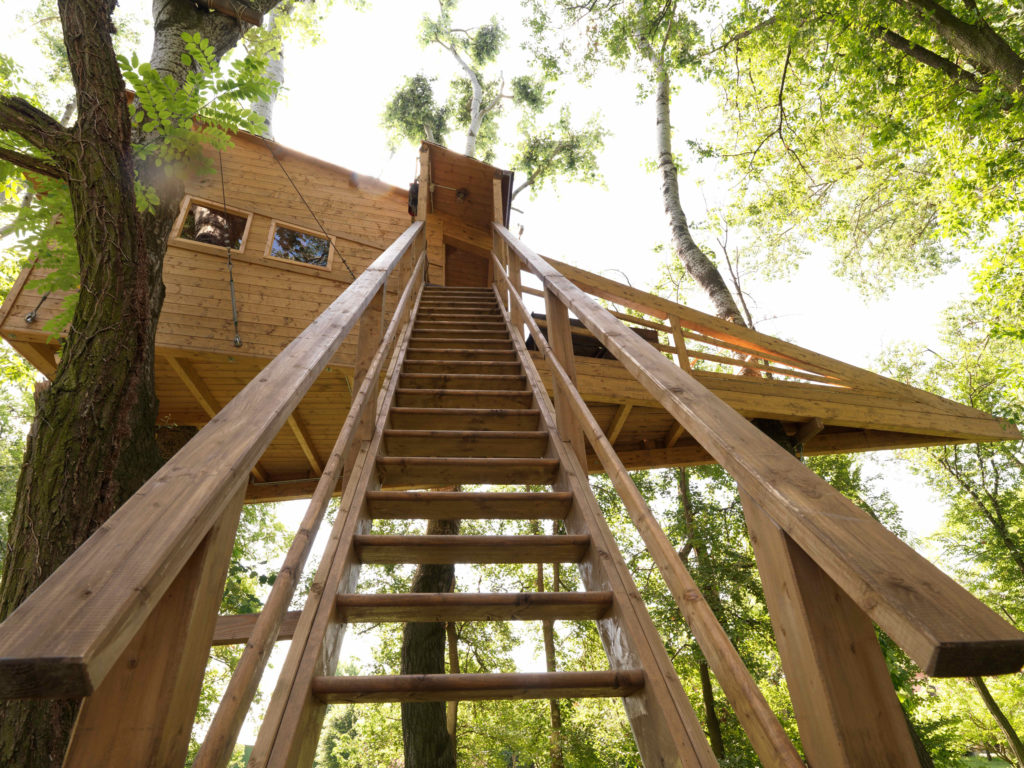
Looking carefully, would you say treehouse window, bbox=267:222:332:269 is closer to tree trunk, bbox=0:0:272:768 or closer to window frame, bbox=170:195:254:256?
window frame, bbox=170:195:254:256

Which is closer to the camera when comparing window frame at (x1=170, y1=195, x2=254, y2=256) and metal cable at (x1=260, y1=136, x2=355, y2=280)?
window frame at (x1=170, y1=195, x2=254, y2=256)

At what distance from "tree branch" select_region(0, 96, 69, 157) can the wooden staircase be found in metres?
2.29

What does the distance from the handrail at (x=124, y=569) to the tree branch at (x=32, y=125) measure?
3.09m

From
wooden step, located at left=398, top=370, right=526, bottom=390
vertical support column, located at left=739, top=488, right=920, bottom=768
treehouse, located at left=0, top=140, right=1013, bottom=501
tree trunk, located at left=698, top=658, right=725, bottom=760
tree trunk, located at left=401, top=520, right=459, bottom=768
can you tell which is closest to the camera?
vertical support column, located at left=739, top=488, right=920, bottom=768

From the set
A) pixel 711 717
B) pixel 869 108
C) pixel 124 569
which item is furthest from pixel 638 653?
pixel 711 717

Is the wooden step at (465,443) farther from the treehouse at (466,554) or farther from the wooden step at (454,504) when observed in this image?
the wooden step at (454,504)

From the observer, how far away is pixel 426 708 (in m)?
6.37

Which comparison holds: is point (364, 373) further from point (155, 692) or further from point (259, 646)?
point (155, 692)

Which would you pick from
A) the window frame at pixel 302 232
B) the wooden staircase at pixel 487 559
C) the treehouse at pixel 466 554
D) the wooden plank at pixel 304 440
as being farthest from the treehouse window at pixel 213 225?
the wooden staircase at pixel 487 559

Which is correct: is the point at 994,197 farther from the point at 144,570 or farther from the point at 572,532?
the point at 144,570

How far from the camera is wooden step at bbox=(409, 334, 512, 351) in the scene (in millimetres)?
4984

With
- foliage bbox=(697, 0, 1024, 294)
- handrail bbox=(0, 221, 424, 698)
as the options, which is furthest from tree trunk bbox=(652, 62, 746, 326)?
handrail bbox=(0, 221, 424, 698)

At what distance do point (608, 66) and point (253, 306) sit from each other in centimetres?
955

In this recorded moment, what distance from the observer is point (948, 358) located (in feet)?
52.7
